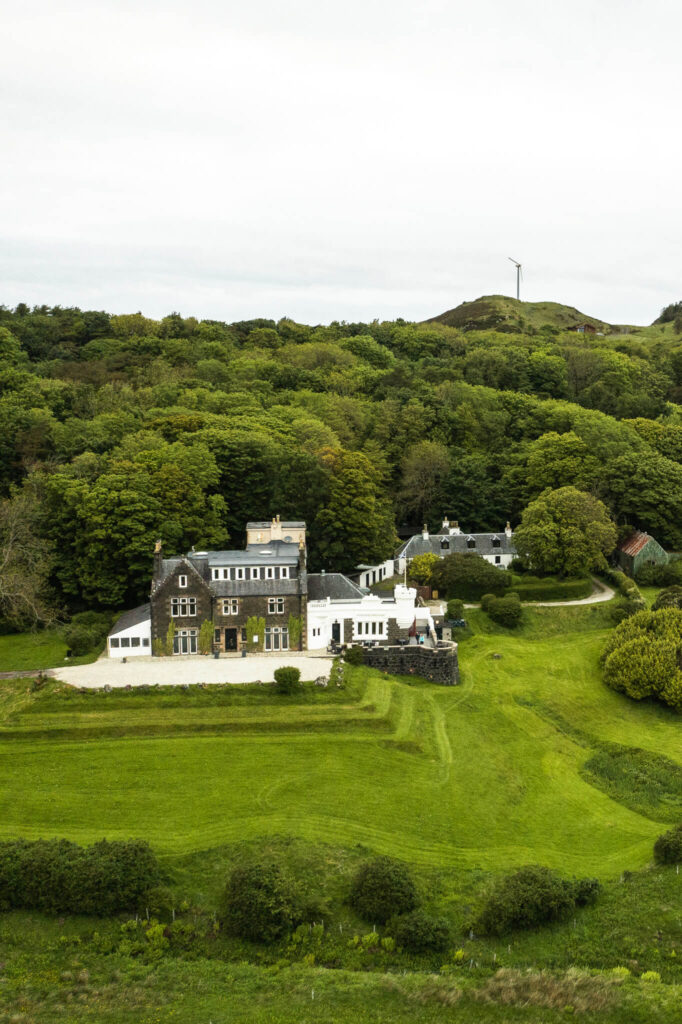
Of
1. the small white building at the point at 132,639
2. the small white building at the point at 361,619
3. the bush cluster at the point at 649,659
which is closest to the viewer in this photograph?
the bush cluster at the point at 649,659

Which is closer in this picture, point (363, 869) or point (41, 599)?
point (363, 869)

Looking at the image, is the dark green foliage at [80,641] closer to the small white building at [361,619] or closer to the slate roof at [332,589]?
the small white building at [361,619]

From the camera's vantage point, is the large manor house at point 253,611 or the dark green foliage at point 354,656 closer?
the dark green foliage at point 354,656

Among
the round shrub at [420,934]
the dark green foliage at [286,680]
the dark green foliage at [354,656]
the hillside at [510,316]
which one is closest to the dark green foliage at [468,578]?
the dark green foliage at [354,656]

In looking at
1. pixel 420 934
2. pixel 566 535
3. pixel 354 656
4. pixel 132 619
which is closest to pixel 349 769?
pixel 354 656

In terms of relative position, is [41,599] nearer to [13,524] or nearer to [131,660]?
[13,524]

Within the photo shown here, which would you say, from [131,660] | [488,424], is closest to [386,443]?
[488,424]

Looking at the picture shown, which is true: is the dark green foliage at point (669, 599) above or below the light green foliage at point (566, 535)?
below
